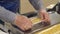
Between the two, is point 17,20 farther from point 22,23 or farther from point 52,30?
point 52,30

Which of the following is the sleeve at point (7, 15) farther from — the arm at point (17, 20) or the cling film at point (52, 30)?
the cling film at point (52, 30)

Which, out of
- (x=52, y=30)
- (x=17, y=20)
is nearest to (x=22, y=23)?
(x=17, y=20)

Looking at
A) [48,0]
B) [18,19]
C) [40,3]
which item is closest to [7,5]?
[40,3]

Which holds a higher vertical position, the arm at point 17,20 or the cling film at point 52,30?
the arm at point 17,20

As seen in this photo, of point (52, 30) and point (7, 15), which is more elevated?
point (7, 15)

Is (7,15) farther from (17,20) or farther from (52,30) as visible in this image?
(52,30)

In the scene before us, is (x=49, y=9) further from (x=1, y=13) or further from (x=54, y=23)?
(x=1, y=13)

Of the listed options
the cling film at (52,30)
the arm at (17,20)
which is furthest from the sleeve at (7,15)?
the cling film at (52,30)

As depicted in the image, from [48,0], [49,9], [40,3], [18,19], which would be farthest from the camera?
[48,0]

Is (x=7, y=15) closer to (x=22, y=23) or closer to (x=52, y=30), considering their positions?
(x=22, y=23)

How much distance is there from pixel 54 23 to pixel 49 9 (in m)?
0.28

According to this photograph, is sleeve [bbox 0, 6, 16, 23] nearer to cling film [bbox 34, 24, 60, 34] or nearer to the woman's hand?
the woman's hand

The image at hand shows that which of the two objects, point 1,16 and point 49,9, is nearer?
point 1,16

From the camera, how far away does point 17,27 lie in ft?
2.84
